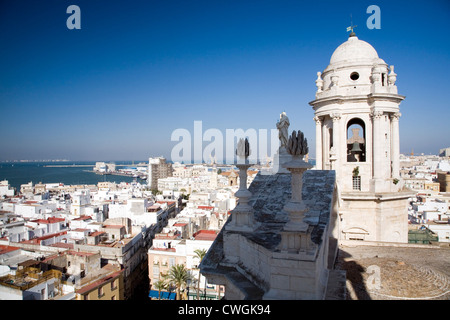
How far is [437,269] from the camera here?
8898 millimetres

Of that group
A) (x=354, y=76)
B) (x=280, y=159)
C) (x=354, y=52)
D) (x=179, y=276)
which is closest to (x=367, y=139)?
(x=354, y=76)

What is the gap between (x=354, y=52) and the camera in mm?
14328

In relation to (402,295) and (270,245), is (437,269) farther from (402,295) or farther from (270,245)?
(270,245)

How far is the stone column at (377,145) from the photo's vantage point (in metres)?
13.7

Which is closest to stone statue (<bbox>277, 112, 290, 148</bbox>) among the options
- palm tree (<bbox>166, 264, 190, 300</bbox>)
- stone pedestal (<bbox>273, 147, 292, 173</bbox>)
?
stone pedestal (<bbox>273, 147, 292, 173</bbox>)

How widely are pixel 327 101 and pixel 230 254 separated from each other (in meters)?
10.4

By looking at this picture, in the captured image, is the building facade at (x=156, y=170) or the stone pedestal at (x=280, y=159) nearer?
the stone pedestal at (x=280, y=159)

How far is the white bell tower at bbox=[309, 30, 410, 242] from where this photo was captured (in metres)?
13.8

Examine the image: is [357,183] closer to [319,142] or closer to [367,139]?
[367,139]

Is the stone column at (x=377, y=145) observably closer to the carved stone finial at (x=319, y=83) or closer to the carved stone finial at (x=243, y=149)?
the carved stone finial at (x=319, y=83)

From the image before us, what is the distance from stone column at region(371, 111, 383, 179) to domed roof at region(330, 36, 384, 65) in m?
2.57

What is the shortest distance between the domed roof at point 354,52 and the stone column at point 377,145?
101 inches

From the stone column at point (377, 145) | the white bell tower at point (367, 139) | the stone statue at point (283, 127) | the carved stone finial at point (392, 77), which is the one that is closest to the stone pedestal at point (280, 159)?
the stone statue at point (283, 127)
